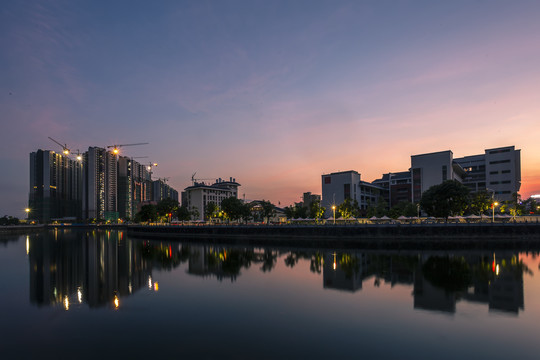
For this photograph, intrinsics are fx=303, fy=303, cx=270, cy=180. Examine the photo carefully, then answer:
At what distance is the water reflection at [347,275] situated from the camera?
22.0m

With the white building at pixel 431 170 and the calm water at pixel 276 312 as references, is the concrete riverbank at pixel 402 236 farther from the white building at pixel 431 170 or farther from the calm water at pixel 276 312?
the white building at pixel 431 170

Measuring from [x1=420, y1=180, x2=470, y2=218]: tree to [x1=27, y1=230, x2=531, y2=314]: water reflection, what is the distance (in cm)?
2736

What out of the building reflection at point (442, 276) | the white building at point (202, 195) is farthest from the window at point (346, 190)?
the building reflection at point (442, 276)

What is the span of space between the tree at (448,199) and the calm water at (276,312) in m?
37.5

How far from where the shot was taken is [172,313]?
19.2 m

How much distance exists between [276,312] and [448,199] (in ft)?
218

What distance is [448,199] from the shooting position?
71125 millimetres

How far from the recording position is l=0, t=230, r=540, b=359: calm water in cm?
1374

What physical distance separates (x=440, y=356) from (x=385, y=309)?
21.6ft

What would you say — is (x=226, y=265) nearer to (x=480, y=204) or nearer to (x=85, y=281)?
(x=85, y=281)

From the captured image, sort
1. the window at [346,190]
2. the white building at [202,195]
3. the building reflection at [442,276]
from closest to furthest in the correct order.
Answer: the building reflection at [442,276], the window at [346,190], the white building at [202,195]

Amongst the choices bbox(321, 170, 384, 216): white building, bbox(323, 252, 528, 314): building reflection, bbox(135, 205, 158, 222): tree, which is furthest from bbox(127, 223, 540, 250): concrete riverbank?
bbox(135, 205, 158, 222): tree

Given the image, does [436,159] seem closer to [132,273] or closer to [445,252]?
[445,252]

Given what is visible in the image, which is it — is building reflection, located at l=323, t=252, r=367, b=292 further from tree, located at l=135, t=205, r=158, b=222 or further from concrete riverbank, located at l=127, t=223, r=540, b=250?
tree, located at l=135, t=205, r=158, b=222
